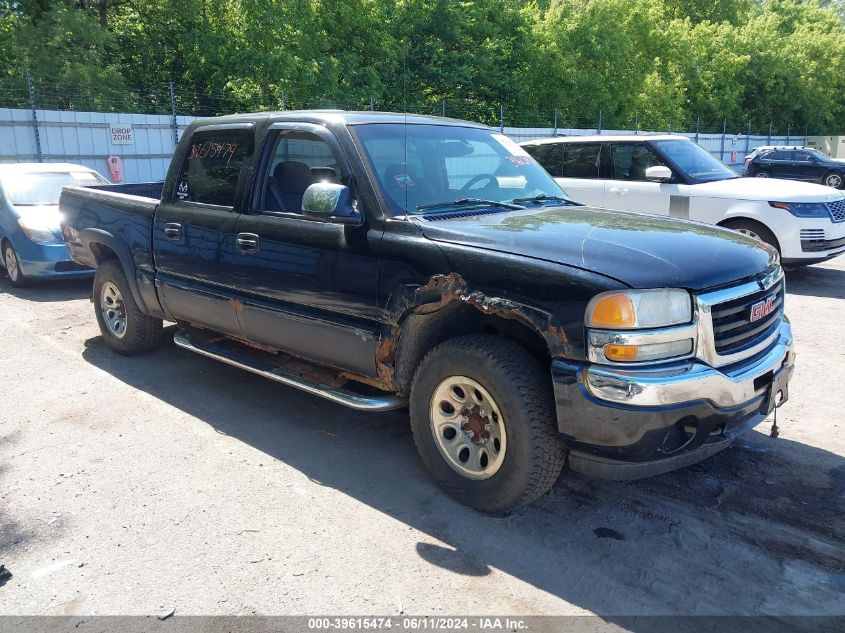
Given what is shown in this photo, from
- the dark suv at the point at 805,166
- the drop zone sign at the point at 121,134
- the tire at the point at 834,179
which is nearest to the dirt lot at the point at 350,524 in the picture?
the drop zone sign at the point at 121,134

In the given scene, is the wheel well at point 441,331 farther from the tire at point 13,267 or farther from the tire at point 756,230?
the tire at point 13,267

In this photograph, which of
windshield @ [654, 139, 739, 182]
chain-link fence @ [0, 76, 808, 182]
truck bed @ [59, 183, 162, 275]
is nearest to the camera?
truck bed @ [59, 183, 162, 275]

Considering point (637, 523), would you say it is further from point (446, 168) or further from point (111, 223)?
point (111, 223)

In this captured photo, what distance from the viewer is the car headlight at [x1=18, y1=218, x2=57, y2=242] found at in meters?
9.08

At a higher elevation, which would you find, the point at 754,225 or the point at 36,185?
the point at 36,185

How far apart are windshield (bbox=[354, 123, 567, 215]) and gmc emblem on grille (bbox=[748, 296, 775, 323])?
1508 mm

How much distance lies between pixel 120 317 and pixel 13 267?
4.20 m

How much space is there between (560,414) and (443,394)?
27.5 inches

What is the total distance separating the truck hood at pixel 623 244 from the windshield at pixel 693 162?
5781 mm

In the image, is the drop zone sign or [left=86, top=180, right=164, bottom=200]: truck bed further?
the drop zone sign

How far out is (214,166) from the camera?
17.1 ft

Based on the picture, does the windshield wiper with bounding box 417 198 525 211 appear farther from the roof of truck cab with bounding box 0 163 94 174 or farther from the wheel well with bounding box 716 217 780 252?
the roof of truck cab with bounding box 0 163 94 174

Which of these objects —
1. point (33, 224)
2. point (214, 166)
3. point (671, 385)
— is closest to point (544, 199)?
point (671, 385)

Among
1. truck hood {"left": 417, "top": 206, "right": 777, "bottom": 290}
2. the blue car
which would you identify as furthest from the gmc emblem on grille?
the blue car
